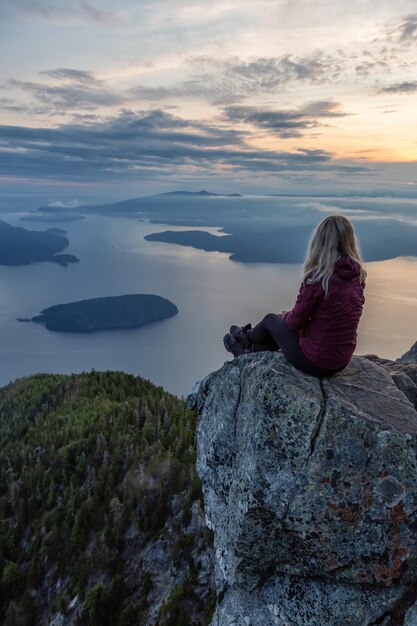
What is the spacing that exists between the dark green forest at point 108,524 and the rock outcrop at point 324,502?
241 inches

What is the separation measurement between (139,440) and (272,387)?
19.1 metres

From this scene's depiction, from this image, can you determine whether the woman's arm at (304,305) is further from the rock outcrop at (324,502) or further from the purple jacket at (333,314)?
the rock outcrop at (324,502)

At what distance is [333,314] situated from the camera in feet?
23.6

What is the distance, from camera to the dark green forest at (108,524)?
1434cm

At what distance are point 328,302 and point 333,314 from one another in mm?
249

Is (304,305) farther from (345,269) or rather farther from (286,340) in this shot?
(345,269)

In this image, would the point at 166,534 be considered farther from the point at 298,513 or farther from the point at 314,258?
the point at 314,258

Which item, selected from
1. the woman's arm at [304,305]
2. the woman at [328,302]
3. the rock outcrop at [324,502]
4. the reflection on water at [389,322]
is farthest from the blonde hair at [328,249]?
the reflection on water at [389,322]

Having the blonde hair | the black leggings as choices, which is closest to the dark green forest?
the black leggings

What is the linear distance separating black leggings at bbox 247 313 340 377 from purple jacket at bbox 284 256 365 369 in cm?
13

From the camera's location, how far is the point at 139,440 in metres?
24.4

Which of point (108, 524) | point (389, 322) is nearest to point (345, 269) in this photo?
point (108, 524)

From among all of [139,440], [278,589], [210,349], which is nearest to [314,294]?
[278,589]

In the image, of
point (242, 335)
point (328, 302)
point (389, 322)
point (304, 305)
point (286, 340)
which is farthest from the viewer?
point (389, 322)
